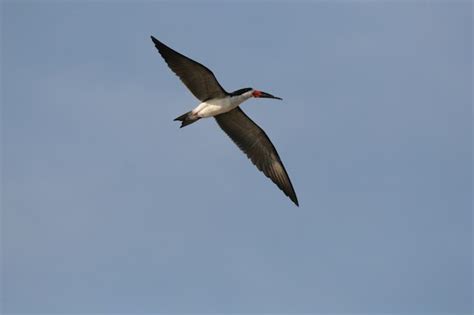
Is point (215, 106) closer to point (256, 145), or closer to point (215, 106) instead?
point (215, 106)

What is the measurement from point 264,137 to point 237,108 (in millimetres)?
1516

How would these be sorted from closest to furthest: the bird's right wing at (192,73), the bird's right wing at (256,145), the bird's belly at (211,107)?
the bird's right wing at (192,73) → the bird's belly at (211,107) → the bird's right wing at (256,145)

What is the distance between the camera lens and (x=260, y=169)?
35031 mm

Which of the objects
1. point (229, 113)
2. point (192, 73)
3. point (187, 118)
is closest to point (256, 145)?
point (229, 113)

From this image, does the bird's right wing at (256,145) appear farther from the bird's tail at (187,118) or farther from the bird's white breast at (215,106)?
the bird's tail at (187,118)

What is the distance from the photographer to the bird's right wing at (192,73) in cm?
3231

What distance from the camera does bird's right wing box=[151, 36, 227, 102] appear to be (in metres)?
32.3

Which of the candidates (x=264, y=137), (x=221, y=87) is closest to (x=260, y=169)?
(x=264, y=137)

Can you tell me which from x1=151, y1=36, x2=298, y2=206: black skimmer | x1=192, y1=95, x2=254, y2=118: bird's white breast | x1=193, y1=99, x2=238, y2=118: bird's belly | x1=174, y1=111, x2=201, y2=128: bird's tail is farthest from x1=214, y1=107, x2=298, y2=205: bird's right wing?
x1=174, y1=111, x2=201, y2=128: bird's tail

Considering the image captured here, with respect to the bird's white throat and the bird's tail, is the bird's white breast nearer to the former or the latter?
the bird's white throat

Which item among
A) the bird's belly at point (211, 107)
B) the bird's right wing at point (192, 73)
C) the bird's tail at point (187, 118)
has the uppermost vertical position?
the bird's right wing at point (192, 73)

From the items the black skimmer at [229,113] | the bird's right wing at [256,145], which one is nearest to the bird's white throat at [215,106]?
the black skimmer at [229,113]

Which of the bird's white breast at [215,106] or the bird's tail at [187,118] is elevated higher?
the bird's white breast at [215,106]

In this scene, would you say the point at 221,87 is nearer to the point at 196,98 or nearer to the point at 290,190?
the point at 196,98
